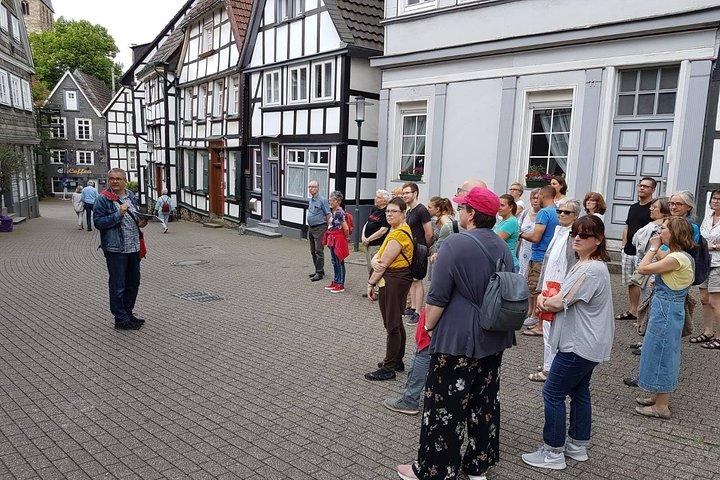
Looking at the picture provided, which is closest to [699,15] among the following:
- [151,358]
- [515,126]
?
[515,126]

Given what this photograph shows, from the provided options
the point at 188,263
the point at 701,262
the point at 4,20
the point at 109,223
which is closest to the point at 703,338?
the point at 701,262

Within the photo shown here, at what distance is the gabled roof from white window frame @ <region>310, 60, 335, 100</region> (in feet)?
131

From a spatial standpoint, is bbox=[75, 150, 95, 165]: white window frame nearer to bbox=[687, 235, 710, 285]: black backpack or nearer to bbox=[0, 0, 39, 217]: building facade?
bbox=[0, 0, 39, 217]: building facade

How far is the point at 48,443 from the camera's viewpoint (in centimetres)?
399

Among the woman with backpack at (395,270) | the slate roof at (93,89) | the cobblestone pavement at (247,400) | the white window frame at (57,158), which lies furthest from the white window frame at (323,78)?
the white window frame at (57,158)

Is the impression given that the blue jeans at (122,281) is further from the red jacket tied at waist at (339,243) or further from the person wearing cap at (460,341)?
the person wearing cap at (460,341)

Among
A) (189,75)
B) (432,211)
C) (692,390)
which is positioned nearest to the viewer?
(692,390)

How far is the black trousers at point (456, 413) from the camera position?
329 cm

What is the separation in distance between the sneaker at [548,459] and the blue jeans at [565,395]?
5 centimetres

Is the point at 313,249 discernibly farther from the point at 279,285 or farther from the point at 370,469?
the point at 370,469

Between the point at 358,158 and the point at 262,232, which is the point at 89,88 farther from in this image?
the point at 358,158

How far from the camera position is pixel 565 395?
3621mm

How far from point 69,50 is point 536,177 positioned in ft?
177

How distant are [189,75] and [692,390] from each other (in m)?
23.0
